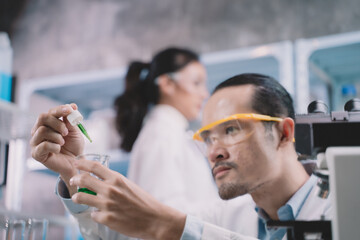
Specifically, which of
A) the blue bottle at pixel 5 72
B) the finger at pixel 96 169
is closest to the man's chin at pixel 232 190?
the finger at pixel 96 169

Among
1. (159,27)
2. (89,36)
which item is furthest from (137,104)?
(89,36)

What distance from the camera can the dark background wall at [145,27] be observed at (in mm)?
2799

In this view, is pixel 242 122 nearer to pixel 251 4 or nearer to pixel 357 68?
pixel 357 68

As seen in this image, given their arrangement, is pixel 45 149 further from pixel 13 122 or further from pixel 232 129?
pixel 13 122

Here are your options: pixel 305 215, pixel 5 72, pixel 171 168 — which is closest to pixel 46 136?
pixel 305 215

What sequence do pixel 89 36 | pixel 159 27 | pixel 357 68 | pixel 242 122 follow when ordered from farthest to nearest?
pixel 89 36
pixel 159 27
pixel 357 68
pixel 242 122

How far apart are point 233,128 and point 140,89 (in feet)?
4.56

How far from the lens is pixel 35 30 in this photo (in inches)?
146

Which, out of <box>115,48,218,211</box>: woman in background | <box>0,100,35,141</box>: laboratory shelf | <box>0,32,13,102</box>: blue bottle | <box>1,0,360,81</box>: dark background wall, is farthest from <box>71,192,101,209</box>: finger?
<box>1,0,360,81</box>: dark background wall

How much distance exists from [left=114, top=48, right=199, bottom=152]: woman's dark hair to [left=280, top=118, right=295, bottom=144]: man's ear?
1167 mm

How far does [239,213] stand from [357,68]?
1004mm

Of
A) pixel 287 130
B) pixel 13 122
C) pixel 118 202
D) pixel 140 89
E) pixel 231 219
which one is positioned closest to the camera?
pixel 118 202

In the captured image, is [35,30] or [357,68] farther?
[35,30]

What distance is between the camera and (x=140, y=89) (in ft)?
8.21
